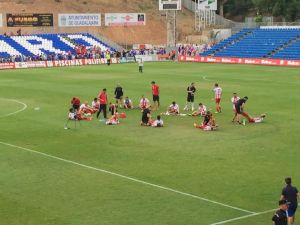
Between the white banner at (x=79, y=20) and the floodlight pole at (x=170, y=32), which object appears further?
the white banner at (x=79, y=20)

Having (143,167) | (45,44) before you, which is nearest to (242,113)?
(143,167)

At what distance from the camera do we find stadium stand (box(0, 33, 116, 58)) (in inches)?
3179

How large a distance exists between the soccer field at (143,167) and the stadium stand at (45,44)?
41027 mm

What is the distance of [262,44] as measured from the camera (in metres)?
80.6

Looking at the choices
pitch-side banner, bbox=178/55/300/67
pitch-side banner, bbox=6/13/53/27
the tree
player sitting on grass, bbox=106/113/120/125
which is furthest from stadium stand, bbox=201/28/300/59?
player sitting on grass, bbox=106/113/120/125

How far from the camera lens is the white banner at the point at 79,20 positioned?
8850 centimetres

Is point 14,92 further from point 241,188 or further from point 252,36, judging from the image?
point 252,36

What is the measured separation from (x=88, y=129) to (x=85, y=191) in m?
11.1

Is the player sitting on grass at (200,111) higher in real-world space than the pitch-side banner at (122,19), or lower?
lower

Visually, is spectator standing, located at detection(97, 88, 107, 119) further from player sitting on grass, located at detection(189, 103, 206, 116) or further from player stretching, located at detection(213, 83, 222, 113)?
player stretching, located at detection(213, 83, 222, 113)

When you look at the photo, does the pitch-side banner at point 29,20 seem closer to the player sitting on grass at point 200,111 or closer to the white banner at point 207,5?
the white banner at point 207,5

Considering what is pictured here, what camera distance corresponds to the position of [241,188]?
18.8 meters

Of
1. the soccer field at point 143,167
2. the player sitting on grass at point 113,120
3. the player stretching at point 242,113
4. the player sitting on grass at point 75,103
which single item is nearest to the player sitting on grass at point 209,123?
the soccer field at point 143,167

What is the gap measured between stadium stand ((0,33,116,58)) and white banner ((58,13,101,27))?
1.60 m
